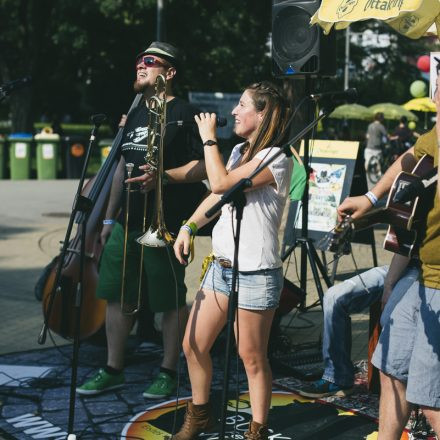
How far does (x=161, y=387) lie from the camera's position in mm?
4895

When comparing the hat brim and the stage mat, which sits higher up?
the hat brim

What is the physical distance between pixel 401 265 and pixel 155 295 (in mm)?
1656

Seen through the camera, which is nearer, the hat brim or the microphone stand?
the microphone stand

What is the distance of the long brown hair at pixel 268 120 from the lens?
3.89 m

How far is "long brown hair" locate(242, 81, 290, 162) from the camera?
153 inches

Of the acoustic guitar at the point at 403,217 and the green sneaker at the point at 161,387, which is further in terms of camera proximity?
the green sneaker at the point at 161,387

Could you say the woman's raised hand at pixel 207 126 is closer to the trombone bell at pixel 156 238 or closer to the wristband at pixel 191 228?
the wristband at pixel 191 228

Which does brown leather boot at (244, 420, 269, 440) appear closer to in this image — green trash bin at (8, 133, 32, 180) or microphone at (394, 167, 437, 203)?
microphone at (394, 167, 437, 203)

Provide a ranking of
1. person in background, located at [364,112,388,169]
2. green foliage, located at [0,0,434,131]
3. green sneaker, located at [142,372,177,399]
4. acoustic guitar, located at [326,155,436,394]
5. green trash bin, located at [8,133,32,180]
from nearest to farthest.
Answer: acoustic guitar, located at [326,155,436,394] < green sneaker, located at [142,372,177,399] < green trash bin, located at [8,133,32,180] < person in background, located at [364,112,388,169] < green foliage, located at [0,0,434,131]

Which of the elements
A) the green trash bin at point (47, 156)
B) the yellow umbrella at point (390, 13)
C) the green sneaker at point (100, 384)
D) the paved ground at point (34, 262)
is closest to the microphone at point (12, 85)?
the green sneaker at point (100, 384)

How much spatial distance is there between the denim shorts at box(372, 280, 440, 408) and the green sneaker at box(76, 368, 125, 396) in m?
2.06

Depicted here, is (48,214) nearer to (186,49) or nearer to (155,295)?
(155,295)

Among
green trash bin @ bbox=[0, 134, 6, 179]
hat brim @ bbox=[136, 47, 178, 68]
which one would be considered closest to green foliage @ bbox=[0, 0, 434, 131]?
green trash bin @ bbox=[0, 134, 6, 179]

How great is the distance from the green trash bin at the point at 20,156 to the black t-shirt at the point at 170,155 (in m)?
15.0
